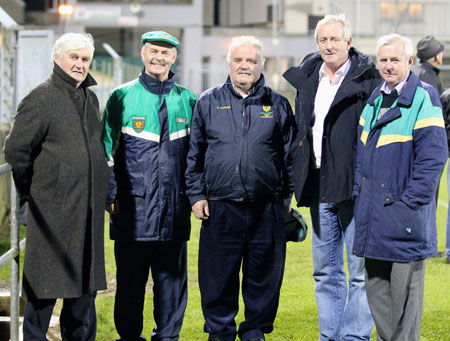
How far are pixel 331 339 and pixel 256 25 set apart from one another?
38.8 metres

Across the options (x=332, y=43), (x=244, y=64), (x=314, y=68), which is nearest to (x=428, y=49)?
(x=314, y=68)

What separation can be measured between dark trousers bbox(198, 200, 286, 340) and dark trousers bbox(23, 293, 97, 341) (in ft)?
2.71

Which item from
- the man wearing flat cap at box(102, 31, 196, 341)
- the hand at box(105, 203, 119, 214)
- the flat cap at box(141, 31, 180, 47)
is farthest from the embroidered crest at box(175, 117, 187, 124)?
the hand at box(105, 203, 119, 214)

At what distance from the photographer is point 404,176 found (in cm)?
468

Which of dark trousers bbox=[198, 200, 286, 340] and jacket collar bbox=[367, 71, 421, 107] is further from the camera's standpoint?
dark trousers bbox=[198, 200, 286, 340]

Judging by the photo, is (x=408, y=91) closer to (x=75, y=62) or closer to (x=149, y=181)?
(x=149, y=181)

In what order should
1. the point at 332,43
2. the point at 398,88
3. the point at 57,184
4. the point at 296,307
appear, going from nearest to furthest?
the point at 57,184 → the point at 398,88 → the point at 332,43 → the point at 296,307

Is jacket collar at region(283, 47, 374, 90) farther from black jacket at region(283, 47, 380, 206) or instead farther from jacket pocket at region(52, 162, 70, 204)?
jacket pocket at region(52, 162, 70, 204)

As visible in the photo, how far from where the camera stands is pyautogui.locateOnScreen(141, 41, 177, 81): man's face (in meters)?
5.19

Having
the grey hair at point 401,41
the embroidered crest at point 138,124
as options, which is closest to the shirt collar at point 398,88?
the grey hair at point 401,41

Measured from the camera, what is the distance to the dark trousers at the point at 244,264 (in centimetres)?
530

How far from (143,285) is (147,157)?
0.82 m

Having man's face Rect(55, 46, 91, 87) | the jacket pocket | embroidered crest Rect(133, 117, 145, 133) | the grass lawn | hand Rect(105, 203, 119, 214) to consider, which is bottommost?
the grass lawn

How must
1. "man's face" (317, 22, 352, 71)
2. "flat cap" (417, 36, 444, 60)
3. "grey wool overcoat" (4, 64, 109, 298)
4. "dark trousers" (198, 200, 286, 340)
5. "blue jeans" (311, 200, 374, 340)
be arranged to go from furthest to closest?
1. "flat cap" (417, 36, 444, 60)
2. "dark trousers" (198, 200, 286, 340)
3. "blue jeans" (311, 200, 374, 340)
4. "man's face" (317, 22, 352, 71)
5. "grey wool overcoat" (4, 64, 109, 298)
